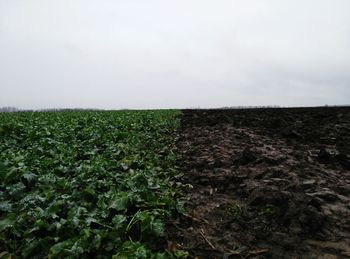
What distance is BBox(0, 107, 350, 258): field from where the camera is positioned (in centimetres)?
343

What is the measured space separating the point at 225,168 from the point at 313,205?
2140 millimetres

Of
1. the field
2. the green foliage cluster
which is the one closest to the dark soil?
the field

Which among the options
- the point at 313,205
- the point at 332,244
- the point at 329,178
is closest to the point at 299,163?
the point at 329,178

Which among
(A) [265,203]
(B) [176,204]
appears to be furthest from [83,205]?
(A) [265,203]

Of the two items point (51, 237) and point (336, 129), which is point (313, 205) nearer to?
point (51, 237)

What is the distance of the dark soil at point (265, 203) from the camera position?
344cm

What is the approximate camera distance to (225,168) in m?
6.09

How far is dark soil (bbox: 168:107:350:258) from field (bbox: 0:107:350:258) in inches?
0.4

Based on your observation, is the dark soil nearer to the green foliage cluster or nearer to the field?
the field

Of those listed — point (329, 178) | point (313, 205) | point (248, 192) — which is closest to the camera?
point (313, 205)

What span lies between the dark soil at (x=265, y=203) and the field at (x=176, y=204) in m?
0.01

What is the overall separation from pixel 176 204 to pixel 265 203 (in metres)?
0.98

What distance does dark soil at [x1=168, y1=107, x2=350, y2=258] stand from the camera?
344 cm

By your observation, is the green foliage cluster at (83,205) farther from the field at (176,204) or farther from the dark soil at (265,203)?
the dark soil at (265,203)
